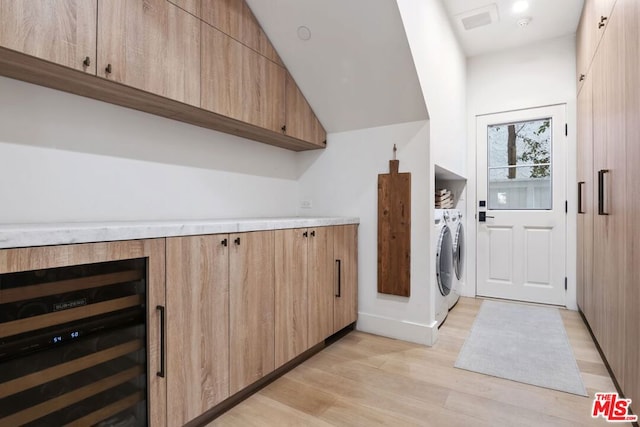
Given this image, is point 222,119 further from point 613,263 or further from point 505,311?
point 505,311

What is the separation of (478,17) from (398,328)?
2959 mm

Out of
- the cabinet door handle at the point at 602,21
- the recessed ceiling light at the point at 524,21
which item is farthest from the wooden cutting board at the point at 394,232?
the recessed ceiling light at the point at 524,21

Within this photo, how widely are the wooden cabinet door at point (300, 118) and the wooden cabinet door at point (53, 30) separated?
4.29 feet

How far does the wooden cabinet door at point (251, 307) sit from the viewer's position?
1615mm

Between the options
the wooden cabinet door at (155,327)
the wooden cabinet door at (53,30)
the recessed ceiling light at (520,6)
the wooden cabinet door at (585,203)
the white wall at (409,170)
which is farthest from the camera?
the recessed ceiling light at (520,6)

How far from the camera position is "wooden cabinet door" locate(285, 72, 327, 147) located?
2.48 metres

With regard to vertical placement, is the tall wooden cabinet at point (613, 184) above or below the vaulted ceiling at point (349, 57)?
below

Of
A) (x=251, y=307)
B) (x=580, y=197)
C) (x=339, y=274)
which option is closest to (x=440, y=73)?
(x=580, y=197)

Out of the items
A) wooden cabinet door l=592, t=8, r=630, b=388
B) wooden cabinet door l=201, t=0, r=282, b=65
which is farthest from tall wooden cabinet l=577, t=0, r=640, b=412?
wooden cabinet door l=201, t=0, r=282, b=65

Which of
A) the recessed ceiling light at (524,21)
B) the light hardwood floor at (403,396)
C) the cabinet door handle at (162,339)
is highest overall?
the recessed ceiling light at (524,21)

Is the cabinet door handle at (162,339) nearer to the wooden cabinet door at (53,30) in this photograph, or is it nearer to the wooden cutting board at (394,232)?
the wooden cabinet door at (53,30)

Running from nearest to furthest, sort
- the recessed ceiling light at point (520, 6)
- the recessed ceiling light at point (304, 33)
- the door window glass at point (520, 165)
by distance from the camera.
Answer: the recessed ceiling light at point (304, 33)
the recessed ceiling light at point (520, 6)
the door window glass at point (520, 165)

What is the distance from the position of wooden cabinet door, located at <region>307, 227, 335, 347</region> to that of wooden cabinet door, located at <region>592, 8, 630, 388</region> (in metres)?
1.65

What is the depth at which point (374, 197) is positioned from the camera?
2662 mm
